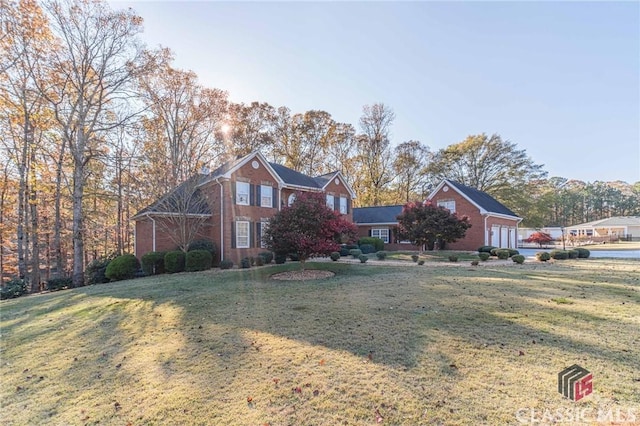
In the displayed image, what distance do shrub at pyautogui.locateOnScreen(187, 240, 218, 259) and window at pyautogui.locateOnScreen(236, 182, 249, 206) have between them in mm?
3043

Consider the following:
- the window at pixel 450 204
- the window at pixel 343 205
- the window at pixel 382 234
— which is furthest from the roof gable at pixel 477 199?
the window at pixel 343 205

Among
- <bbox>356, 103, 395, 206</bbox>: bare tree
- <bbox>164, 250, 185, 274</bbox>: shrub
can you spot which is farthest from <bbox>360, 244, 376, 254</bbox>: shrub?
<bbox>356, 103, 395, 206</bbox>: bare tree

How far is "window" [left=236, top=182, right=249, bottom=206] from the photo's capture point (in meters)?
19.9

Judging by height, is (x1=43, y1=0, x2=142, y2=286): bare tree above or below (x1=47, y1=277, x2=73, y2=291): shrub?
above

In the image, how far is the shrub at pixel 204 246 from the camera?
60.0 ft

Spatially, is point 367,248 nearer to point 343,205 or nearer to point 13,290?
point 343,205

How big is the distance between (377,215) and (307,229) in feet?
65.5

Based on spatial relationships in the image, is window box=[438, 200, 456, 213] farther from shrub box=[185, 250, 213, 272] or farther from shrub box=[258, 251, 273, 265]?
shrub box=[185, 250, 213, 272]

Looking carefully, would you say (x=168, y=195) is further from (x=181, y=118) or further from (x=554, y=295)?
(x=554, y=295)

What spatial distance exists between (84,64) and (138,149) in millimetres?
5275

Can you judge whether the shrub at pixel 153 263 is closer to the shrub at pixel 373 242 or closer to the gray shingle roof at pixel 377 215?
the shrub at pixel 373 242

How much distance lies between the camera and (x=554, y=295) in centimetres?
826

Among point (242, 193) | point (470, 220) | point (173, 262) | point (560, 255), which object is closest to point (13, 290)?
point (173, 262)

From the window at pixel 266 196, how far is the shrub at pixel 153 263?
270 inches
